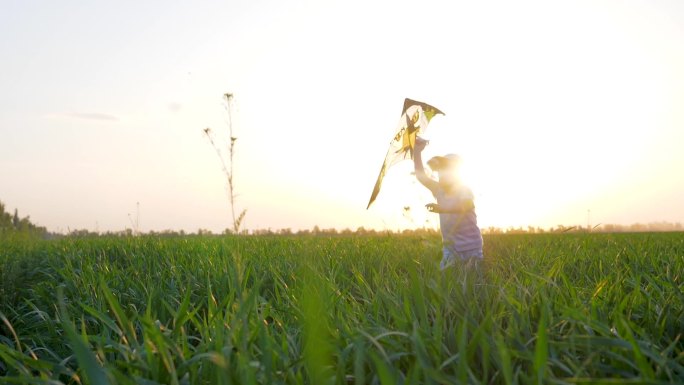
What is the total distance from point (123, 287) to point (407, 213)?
6.12 m

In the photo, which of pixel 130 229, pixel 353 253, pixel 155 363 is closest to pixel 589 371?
pixel 155 363

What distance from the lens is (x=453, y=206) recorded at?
6043 millimetres

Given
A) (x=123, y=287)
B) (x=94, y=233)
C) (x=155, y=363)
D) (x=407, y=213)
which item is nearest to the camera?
(x=155, y=363)

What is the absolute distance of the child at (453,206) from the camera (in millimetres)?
6066

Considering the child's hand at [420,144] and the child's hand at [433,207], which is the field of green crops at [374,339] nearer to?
the child's hand at [433,207]

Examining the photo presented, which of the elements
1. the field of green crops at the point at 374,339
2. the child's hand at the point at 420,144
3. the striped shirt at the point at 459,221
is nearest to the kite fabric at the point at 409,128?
the child's hand at the point at 420,144

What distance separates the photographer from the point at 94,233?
12562mm

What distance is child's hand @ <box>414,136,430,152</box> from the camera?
6.34 metres

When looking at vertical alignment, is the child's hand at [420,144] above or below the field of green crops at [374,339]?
above

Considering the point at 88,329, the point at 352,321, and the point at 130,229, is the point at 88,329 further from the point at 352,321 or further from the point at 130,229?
the point at 130,229

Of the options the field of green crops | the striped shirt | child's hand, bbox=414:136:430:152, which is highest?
child's hand, bbox=414:136:430:152

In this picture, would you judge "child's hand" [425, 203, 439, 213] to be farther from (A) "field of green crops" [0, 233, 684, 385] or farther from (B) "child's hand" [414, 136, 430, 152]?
(A) "field of green crops" [0, 233, 684, 385]

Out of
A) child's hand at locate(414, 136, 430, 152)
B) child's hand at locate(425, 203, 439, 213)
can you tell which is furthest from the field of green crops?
child's hand at locate(414, 136, 430, 152)

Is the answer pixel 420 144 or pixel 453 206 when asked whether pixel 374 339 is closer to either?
pixel 453 206
